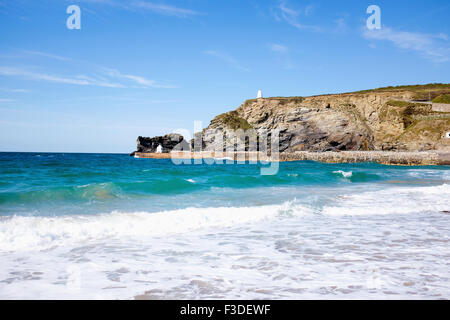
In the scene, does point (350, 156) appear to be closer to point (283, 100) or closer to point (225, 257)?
point (283, 100)

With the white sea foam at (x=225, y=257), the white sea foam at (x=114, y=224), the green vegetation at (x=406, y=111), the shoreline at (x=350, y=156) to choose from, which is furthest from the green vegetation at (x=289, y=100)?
the white sea foam at (x=225, y=257)

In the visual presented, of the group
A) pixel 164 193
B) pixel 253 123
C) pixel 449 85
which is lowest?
pixel 164 193

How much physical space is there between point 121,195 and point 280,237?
8602 mm

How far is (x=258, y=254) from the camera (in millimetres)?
4922

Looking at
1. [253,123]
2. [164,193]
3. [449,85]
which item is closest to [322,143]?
[253,123]

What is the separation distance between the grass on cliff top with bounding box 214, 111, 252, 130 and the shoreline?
8.28 metres

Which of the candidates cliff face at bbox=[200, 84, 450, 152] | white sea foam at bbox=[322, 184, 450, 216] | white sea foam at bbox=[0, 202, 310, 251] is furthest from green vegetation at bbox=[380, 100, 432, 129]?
white sea foam at bbox=[0, 202, 310, 251]

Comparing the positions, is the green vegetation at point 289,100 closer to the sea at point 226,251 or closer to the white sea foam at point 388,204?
the white sea foam at point 388,204

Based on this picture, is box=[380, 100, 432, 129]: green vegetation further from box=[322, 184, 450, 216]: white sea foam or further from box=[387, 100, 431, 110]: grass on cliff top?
box=[322, 184, 450, 216]: white sea foam

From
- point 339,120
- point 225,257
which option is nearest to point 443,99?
point 339,120

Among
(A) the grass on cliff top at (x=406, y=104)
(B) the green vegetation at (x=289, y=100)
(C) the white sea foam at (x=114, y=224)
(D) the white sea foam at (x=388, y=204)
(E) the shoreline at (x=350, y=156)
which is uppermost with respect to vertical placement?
(B) the green vegetation at (x=289, y=100)

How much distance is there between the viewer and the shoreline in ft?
145

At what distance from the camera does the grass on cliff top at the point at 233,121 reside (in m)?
69.4
